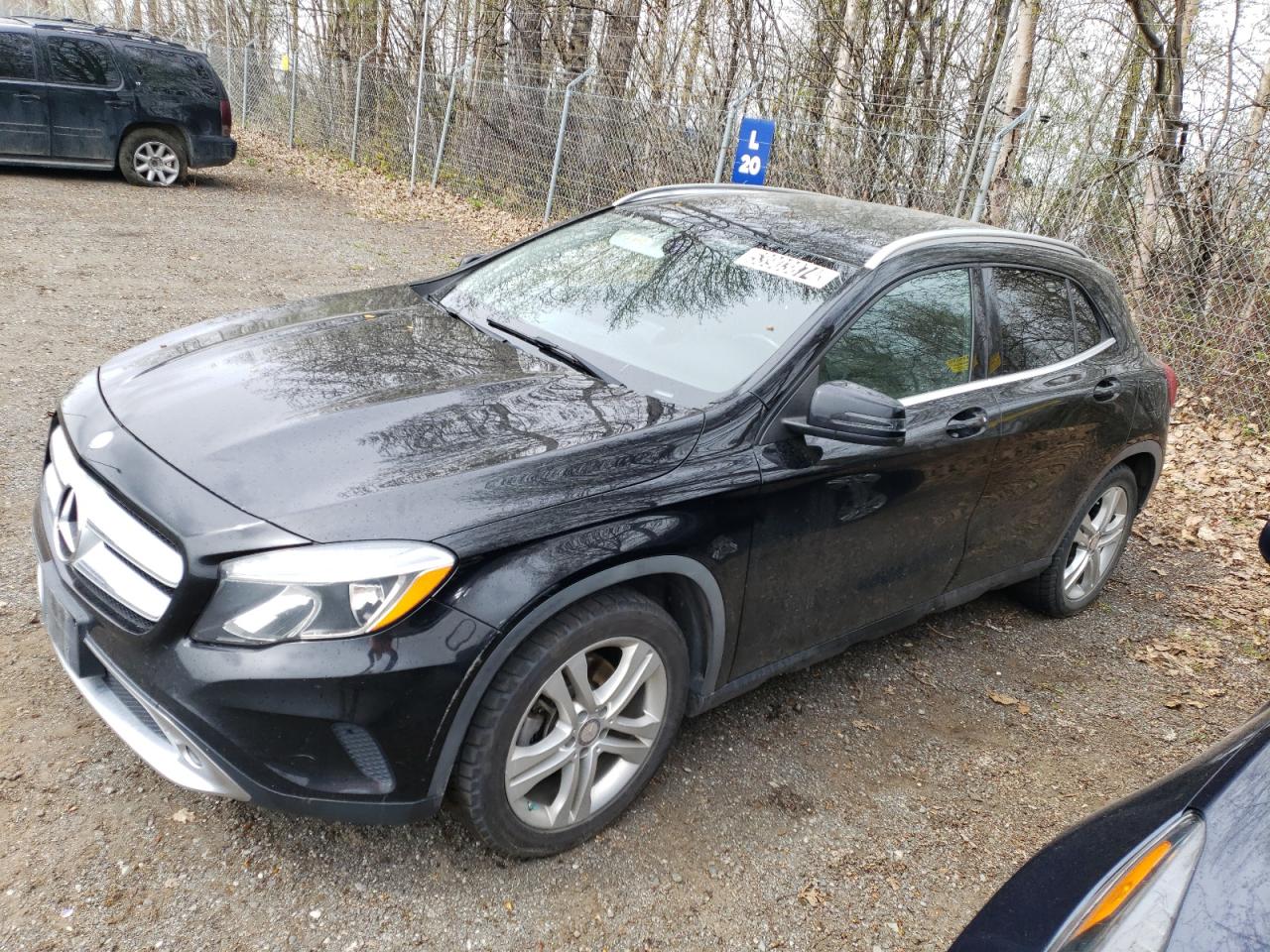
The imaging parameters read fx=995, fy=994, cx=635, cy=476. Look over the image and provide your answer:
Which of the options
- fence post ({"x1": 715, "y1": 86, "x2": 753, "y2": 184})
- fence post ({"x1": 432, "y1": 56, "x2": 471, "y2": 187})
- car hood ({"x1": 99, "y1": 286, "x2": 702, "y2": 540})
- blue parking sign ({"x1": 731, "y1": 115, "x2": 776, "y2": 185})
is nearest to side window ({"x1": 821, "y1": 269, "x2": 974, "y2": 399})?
car hood ({"x1": 99, "y1": 286, "x2": 702, "y2": 540})

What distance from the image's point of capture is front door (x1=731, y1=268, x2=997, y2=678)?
2.91 metres

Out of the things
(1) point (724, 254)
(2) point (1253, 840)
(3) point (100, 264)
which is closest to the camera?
(2) point (1253, 840)

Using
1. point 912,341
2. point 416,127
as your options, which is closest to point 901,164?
point 912,341

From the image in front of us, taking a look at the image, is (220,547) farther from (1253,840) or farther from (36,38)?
(36,38)

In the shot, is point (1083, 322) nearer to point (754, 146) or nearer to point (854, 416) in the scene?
point (854, 416)

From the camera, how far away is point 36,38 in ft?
36.4

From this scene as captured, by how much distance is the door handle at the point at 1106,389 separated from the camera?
3.99 m

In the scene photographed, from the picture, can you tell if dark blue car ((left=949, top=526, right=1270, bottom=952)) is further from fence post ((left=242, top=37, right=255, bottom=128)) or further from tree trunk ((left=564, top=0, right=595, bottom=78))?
fence post ((left=242, top=37, right=255, bottom=128))

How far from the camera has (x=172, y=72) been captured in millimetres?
11898

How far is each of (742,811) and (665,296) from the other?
168cm

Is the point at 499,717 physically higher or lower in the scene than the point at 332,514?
lower

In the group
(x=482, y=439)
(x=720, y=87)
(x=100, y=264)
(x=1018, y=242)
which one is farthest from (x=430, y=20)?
(x=482, y=439)

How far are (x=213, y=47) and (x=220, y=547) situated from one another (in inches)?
965

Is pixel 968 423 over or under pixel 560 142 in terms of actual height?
A: under
